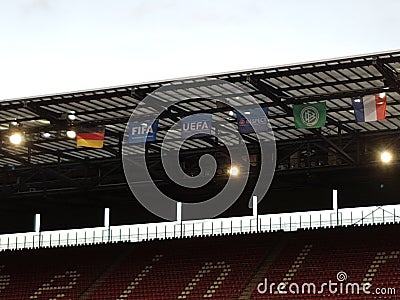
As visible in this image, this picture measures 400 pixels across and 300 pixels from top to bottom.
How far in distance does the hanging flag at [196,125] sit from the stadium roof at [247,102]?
328 millimetres

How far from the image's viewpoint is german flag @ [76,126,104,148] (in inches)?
1390

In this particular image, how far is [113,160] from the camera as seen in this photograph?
43.0 metres

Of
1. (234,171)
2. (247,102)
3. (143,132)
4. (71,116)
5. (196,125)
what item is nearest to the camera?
(247,102)

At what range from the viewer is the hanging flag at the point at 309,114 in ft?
104

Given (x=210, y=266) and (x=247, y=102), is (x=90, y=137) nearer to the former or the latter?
(x=247, y=102)

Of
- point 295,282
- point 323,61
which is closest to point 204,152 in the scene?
point 295,282

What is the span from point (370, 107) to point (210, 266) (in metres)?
14.3

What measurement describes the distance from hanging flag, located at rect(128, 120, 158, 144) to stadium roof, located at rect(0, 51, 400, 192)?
0.53 m

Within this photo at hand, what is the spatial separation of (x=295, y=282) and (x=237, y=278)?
3126mm

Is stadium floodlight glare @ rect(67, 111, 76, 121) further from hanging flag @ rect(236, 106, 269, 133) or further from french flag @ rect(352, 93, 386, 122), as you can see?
french flag @ rect(352, 93, 386, 122)

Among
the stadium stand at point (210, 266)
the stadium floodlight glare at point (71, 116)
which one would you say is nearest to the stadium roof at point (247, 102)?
the stadium floodlight glare at point (71, 116)

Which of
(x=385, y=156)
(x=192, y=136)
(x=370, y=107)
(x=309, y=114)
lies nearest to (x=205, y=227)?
(x=192, y=136)

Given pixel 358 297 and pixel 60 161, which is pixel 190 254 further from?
pixel 358 297

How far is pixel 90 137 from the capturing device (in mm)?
35438
